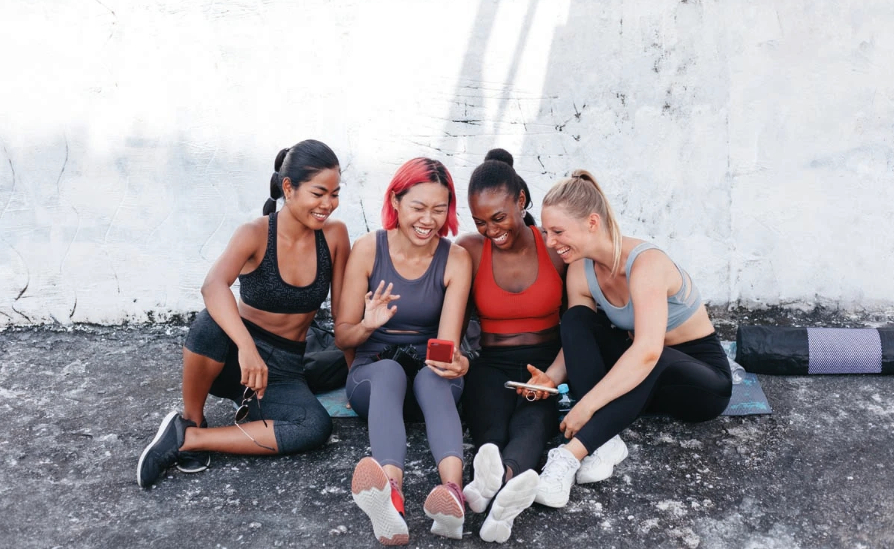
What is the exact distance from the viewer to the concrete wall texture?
437 cm

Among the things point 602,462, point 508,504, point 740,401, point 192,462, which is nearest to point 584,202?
point 602,462

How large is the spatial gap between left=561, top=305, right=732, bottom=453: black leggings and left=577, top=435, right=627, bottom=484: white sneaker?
0.10m

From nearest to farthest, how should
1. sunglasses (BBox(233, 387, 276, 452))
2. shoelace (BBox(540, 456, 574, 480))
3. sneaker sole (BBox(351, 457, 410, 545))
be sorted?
sneaker sole (BBox(351, 457, 410, 545)), shoelace (BBox(540, 456, 574, 480)), sunglasses (BBox(233, 387, 276, 452))

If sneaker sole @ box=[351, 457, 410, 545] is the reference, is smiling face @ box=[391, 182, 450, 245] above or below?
above

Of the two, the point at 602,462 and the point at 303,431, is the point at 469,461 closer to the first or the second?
the point at 602,462

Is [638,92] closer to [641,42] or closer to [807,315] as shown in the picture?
[641,42]

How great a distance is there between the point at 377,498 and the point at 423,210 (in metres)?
1.28

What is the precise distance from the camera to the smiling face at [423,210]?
10.6 feet

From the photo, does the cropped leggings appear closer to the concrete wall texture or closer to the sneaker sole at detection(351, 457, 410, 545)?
the sneaker sole at detection(351, 457, 410, 545)

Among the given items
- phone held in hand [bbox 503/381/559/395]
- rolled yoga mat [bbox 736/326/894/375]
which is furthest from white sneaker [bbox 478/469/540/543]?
rolled yoga mat [bbox 736/326/894/375]

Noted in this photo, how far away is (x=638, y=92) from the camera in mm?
4434

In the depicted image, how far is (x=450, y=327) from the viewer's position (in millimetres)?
3305

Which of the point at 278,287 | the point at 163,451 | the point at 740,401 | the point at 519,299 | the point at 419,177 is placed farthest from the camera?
the point at 740,401

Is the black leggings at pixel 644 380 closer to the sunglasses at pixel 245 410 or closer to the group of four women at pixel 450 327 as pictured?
the group of four women at pixel 450 327
